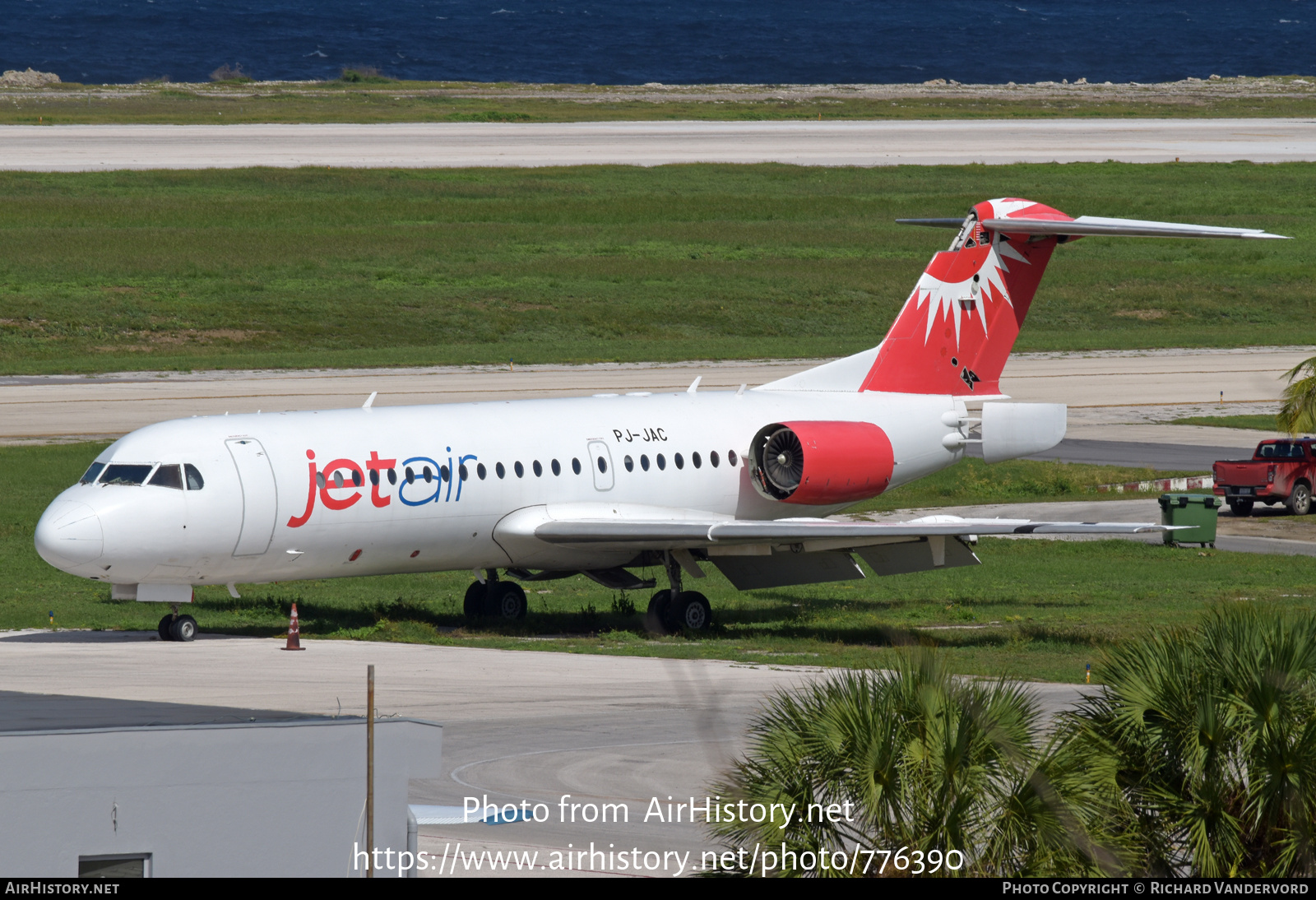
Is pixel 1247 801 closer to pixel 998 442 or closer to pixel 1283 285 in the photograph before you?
pixel 998 442

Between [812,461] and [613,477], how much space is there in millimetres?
3435

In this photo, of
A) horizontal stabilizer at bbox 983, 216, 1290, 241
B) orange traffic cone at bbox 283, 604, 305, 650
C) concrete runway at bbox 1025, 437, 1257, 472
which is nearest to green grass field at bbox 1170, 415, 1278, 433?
concrete runway at bbox 1025, 437, 1257, 472

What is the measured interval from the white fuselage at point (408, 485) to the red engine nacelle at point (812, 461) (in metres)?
0.36

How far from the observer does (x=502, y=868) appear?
54.9 feet

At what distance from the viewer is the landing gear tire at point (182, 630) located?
28.1 metres

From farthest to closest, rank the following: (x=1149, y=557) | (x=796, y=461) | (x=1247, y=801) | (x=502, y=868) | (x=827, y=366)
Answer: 1. (x=1149, y=557)
2. (x=827, y=366)
3. (x=796, y=461)
4. (x=502, y=868)
5. (x=1247, y=801)

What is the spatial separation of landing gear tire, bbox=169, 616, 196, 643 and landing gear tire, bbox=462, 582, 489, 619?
5190mm

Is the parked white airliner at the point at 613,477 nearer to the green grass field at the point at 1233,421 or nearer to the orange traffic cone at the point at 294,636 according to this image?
the orange traffic cone at the point at 294,636

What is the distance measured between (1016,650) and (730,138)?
9639cm

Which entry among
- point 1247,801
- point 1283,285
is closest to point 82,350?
point 1283,285

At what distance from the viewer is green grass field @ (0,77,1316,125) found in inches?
5207

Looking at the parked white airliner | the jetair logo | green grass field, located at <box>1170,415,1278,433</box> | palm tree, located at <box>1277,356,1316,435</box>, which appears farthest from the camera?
green grass field, located at <box>1170,415,1278,433</box>

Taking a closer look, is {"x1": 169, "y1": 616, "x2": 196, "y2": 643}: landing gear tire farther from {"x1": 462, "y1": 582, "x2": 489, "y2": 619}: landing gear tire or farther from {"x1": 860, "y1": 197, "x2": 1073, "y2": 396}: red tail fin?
{"x1": 860, "y1": 197, "x2": 1073, "y2": 396}: red tail fin

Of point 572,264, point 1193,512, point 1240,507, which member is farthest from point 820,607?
point 572,264
